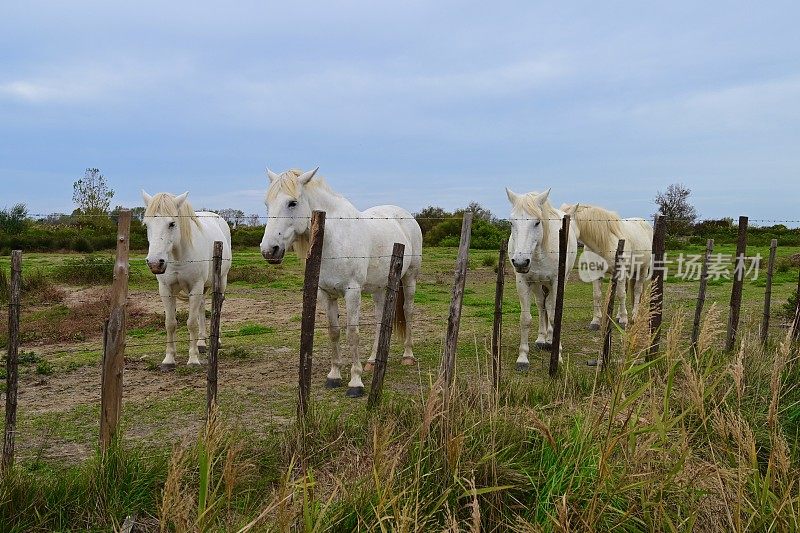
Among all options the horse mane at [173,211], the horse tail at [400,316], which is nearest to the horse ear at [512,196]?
the horse tail at [400,316]

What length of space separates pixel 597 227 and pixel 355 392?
18.0ft

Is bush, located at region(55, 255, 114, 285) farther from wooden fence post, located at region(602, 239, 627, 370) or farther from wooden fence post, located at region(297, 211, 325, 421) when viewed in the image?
wooden fence post, located at region(602, 239, 627, 370)

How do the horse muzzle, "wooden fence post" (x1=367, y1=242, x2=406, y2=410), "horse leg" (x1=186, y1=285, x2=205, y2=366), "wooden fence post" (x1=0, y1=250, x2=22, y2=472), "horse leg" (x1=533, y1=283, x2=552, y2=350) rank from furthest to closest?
"horse leg" (x1=533, y1=283, x2=552, y2=350) → "horse leg" (x1=186, y1=285, x2=205, y2=366) → the horse muzzle → "wooden fence post" (x1=367, y1=242, x2=406, y2=410) → "wooden fence post" (x1=0, y1=250, x2=22, y2=472)

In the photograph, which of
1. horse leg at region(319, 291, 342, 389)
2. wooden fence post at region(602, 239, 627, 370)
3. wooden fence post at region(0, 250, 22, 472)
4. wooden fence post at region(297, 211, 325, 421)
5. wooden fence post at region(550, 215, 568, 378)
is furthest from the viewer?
horse leg at region(319, 291, 342, 389)

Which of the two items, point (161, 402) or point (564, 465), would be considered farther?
point (161, 402)

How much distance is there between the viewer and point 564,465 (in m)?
2.88

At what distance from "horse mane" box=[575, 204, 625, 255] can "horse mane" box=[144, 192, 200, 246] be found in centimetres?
583

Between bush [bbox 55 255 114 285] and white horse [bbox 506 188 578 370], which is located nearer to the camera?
white horse [bbox 506 188 578 370]

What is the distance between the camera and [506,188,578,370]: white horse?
6.76 meters

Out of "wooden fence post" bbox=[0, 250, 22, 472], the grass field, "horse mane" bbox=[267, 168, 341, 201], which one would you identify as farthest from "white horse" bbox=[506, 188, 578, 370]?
"wooden fence post" bbox=[0, 250, 22, 472]

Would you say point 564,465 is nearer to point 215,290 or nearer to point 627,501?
point 627,501

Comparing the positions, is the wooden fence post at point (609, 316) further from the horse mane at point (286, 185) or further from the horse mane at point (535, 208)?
the horse mane at point (286, 185)

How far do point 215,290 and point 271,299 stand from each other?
8.12m

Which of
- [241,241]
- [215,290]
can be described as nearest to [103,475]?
[215,290]
